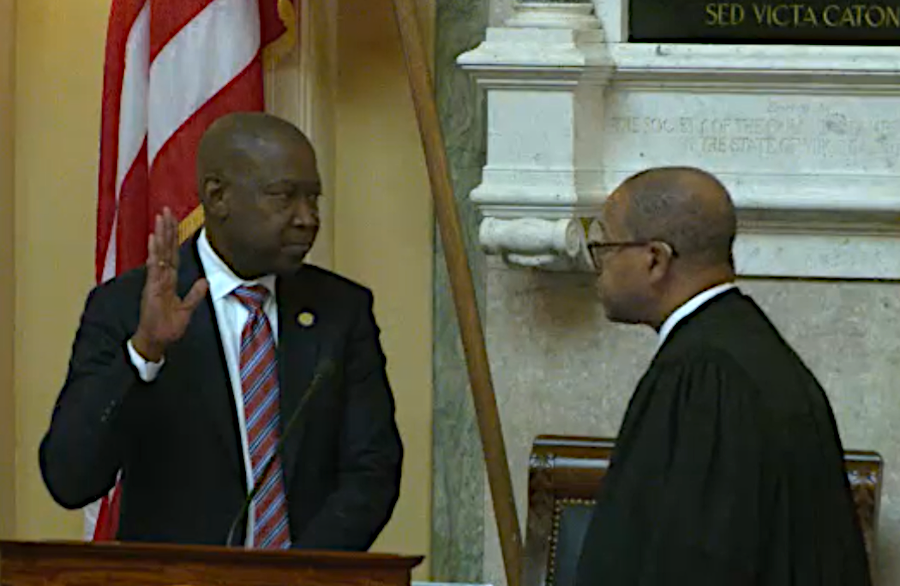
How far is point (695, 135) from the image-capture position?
5.77 meters

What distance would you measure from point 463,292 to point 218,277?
2.85 ft

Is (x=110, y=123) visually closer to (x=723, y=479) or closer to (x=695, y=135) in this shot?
(x=695, y=135)

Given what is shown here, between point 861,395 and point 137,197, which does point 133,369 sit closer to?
point 137,197

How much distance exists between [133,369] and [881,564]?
2142mm

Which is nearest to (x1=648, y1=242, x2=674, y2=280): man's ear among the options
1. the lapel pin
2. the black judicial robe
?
the black judicial robe

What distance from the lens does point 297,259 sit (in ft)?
15.1

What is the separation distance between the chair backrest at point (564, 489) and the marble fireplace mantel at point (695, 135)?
2.00 feet

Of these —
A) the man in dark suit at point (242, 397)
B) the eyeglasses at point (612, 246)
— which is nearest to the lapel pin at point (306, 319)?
the man in dark suit at point (242, 397)

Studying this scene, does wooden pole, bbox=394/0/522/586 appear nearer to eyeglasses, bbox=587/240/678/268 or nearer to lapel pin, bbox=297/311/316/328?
lapel pin, bbox=297/311/316/328

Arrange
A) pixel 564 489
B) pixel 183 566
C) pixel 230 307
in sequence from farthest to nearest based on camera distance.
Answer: pixel 564 489
pixel 230 307
pixel 183 566

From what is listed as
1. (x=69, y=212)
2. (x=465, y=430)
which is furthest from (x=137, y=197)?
(x=465, y=430)

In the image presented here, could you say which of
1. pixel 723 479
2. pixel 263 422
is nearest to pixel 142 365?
pixel 263 422

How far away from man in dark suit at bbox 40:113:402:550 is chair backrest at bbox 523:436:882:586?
0.62 meters

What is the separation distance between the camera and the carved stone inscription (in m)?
5.73
